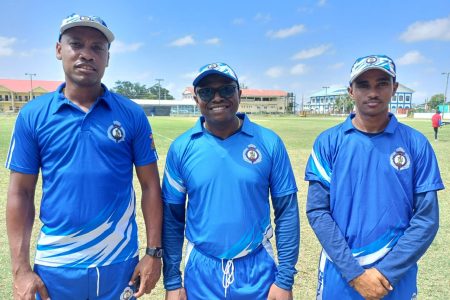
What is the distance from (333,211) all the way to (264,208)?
49 cm

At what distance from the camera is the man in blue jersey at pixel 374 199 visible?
247 cm

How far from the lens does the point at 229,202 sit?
250 cm

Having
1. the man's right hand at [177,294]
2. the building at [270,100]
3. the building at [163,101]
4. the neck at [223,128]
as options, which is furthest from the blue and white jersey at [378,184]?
the building at [270,100]

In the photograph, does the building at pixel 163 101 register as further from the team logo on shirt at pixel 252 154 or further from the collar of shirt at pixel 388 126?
the team logo on shirt at pixel 252 154

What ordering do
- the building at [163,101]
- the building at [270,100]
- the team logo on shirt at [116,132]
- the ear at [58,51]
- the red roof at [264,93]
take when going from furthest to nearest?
the red roof at [264,93] < the building at [270,100] < the building at [163,101] < the ear at [58,51] < the team logo on shirt at [116,132]

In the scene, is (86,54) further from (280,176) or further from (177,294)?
(177,294)

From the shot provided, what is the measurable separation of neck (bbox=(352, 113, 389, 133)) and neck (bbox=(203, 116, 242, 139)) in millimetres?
872

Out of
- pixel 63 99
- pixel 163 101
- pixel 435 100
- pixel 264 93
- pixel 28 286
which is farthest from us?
pixel 435 100

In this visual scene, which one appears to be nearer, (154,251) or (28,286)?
(28,286)

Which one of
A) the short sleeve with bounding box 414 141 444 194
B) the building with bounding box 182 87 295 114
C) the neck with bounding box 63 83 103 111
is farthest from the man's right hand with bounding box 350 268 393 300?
the building with bounding box 182 87 295 114

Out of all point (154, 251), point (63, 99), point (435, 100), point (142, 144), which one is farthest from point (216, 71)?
point (435, 100)

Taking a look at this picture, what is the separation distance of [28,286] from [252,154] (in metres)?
1.67

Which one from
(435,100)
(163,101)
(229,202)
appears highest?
(435,100)

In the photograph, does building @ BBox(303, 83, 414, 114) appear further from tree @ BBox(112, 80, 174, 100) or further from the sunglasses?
the sunglasses
